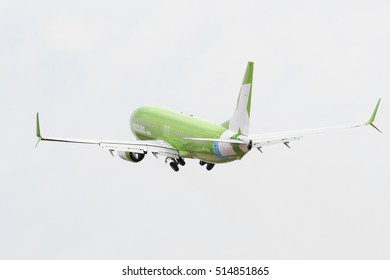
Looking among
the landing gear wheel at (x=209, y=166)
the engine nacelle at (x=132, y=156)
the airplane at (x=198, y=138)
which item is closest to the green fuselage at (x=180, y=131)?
the airplane at (x=198, y=138)

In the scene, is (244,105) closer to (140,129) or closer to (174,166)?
(174,166)

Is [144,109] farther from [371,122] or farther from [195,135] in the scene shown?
[371,122]

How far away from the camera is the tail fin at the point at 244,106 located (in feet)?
312

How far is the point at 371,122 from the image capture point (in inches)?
4070

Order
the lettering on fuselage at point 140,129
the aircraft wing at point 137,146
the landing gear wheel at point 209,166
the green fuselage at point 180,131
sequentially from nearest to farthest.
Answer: the green fuselage at point 180,131, the aircraft wing at point 137,146, the landing gear wheel at point 209,166, the lettering on fuselage at point 140,129

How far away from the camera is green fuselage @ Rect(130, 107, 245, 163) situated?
99188 millimetres

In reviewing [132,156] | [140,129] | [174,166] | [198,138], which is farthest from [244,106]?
[140,129]

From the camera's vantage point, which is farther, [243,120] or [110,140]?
[110,140]

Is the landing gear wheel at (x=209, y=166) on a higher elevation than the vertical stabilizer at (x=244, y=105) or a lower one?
higher

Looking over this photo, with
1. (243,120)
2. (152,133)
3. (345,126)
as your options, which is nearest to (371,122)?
(345,126)

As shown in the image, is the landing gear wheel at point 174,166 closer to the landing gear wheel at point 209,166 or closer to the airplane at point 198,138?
the airplane at point 198,138

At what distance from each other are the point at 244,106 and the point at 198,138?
22.6 ft

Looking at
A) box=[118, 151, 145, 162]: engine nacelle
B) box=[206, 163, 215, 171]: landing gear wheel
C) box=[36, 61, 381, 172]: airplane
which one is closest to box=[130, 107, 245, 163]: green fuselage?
box=[36, 61, 381, 172]: airplane

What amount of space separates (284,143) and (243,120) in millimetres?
7237
